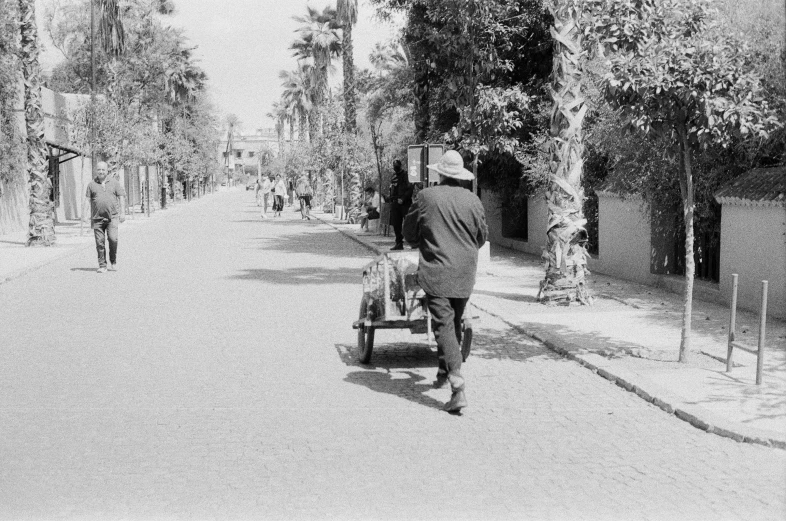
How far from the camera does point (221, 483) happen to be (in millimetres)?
5535

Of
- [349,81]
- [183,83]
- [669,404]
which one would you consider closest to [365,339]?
[669,404]

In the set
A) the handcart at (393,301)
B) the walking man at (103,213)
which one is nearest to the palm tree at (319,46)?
the walking man at (103,213)

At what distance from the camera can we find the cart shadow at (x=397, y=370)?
8031mm

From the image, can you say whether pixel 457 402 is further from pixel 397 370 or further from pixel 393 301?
pixel 393 301

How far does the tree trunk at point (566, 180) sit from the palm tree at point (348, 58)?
23537 millimetres

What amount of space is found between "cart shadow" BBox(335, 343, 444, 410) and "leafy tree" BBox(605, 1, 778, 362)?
2433 millimetres

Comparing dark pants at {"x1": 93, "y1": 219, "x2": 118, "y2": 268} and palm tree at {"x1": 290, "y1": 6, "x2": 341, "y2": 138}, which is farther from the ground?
palm tree at {"x1": 290, "y1": 6, "x2": 341, "y2": 138}

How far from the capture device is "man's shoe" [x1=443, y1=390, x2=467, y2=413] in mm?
7168

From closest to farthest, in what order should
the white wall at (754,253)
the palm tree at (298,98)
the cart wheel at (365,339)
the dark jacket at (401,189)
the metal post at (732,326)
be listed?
1. the metal post at (732,326)
2. the cart wheel at (365,339)
3. the white wall at (754,253)
4. the dark jacket at (401,189)
5. the palm tree at (298,98)

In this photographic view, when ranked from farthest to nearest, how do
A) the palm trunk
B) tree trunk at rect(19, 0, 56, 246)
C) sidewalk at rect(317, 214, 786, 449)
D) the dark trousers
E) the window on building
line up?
1. tree trunk at rect(19, 0, 56, 246)
2. the window on building
3. the palm trunk
4. the dark trousers
5. sidewalk at rect(317, 214, 786, 449)

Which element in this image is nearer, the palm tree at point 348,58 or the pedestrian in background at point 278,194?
the palm tree at point 348,58

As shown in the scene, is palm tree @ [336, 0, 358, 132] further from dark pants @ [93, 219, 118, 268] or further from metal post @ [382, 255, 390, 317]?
metal post @ [382, 255, 390, 317]

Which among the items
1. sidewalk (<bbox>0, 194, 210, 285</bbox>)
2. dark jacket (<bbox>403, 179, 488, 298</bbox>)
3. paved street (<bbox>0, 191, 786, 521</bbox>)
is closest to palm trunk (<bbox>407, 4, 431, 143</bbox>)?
sidewalk (<bbox>0, 194, 210, 285</bbox>)

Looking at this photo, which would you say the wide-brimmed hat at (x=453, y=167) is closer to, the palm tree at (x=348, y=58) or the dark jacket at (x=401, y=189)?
the dark jacket at (x=401, y=189)
